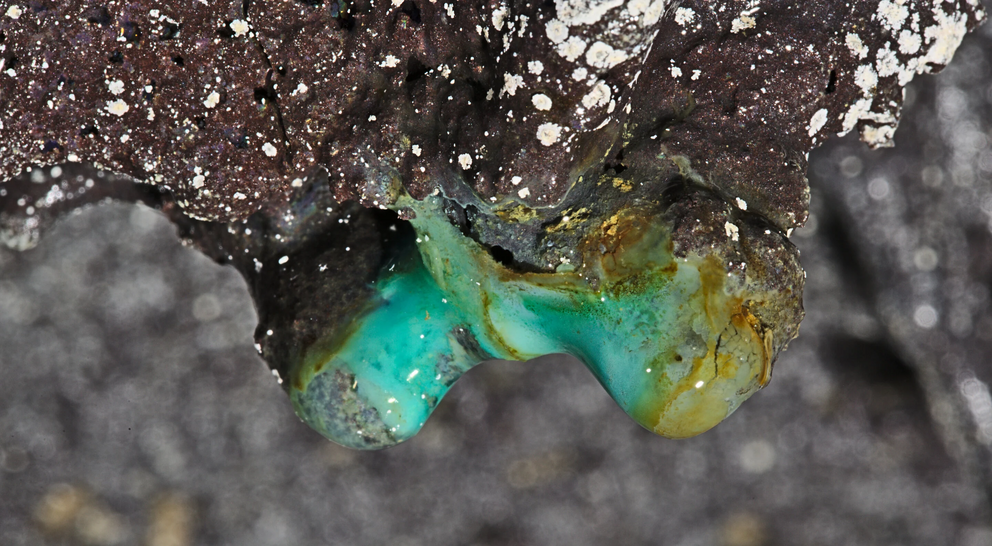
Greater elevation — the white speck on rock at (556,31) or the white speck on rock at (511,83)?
the white speck on rock at (556,31)

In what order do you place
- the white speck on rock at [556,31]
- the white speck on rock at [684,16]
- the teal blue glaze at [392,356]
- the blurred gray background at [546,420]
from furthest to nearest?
the blurred gray background at [546,420] → the teal blue glaze at [392,356] → the white speck on rock at [684,16] → the white speck on rock at [556,31]

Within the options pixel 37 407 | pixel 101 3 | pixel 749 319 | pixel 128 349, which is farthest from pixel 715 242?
pixel 37 407

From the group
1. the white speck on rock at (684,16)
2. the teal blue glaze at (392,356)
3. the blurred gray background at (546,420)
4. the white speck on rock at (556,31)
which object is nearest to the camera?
the white speck on rock at (556,31)

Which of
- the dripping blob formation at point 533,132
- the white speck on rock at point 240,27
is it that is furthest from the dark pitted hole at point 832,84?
the white speck on rock at point 240,27

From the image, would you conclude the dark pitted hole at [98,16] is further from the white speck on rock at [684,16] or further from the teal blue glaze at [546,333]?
the white speck on rock at [684,16]

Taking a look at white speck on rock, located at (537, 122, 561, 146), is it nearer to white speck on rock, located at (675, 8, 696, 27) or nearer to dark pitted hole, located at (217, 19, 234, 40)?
white speck on rock, located at (675, 8, 696, 27)

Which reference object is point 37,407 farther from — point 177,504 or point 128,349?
point 177,504

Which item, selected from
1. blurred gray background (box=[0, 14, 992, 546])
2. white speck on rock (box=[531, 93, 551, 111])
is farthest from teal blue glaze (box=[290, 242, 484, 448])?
blurred gray background (box=[0, 14, 992, 546])
